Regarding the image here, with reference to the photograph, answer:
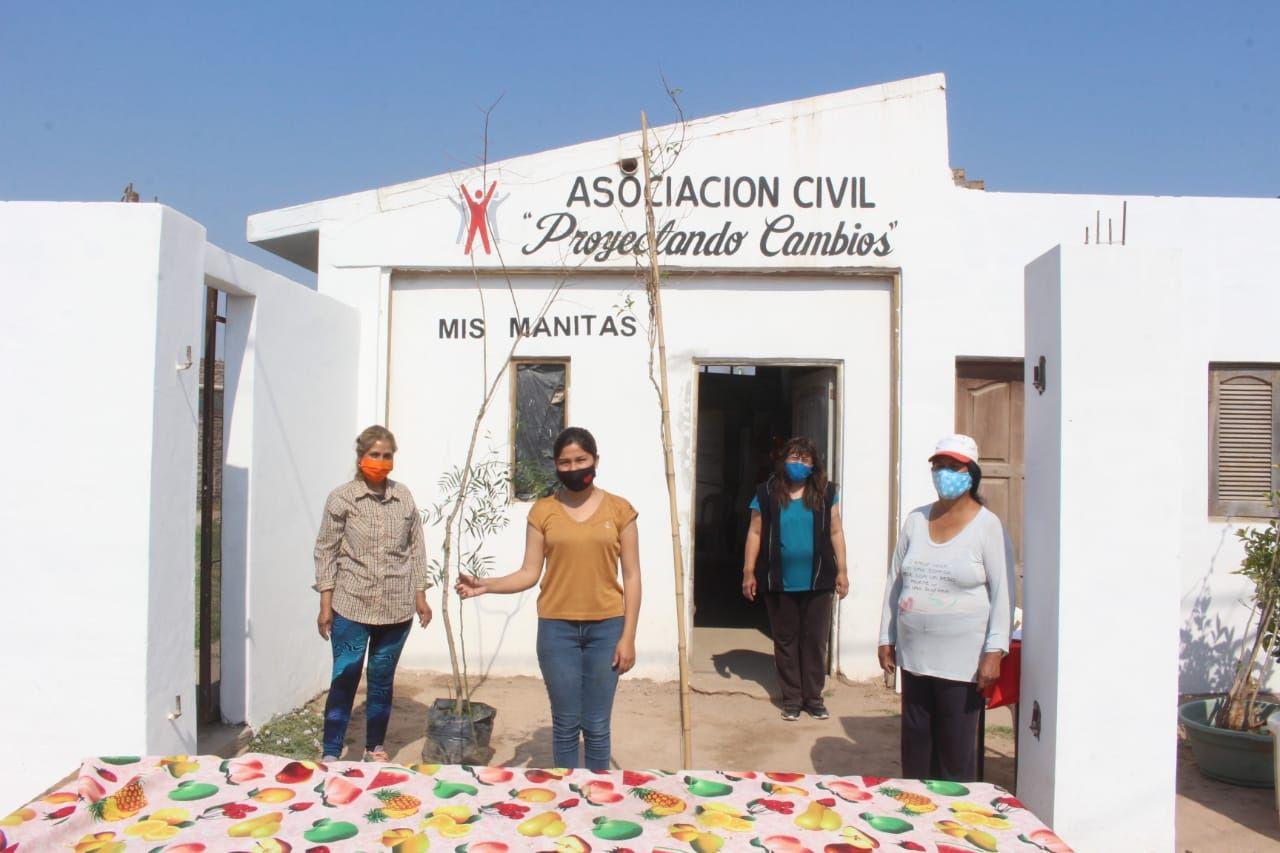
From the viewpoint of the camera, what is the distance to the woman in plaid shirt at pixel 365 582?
474 cm

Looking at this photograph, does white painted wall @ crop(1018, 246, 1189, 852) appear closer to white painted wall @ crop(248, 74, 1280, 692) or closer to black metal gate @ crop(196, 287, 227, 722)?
white painted wall @ crop(248, 74, 1280, 692)

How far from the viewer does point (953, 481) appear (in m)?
4.03

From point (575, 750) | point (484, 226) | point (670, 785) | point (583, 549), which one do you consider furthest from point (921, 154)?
point (670, 785)

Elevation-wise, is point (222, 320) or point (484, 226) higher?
point (484, 226)

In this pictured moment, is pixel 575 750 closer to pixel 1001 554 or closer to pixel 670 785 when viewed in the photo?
pixel 670 785

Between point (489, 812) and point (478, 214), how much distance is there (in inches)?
202

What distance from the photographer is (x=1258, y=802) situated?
16.3 ft

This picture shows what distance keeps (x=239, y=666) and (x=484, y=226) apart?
328 cm

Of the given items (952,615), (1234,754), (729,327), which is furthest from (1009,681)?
(729,327)

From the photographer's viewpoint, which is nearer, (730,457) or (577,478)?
(577,478)

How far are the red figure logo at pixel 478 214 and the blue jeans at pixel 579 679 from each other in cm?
364

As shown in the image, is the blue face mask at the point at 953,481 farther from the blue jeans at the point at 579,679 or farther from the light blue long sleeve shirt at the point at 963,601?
the blue jeans at the point at 579,679

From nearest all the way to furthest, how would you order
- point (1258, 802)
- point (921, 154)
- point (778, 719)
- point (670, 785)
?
point (670, 785) < point (1258, 802) < point (778, 719) < point (921, 154)

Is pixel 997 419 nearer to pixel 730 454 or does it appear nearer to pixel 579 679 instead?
pixel 579 679
